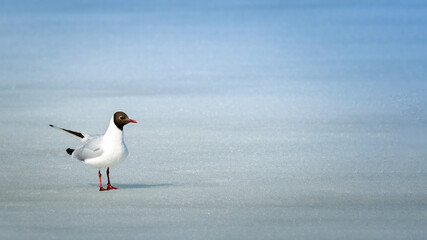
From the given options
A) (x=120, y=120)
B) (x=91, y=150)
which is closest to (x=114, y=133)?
(x=120, y=120)

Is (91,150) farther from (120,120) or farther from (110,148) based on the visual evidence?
(120,120)

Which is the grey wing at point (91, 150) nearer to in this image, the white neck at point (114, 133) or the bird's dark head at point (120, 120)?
the white neck at point (114, 133)

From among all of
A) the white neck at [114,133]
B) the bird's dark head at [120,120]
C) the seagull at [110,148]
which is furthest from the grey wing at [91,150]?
the bird's dark head at [120,120]

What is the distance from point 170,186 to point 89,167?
1120 mm

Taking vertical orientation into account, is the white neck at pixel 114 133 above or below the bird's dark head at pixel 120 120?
below

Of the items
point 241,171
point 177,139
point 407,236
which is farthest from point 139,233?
point 177,139

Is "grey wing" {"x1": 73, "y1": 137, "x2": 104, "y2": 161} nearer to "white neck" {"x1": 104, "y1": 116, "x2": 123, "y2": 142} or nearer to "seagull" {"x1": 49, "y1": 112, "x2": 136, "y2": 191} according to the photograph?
Result: "seagull" {"x1": 49, "y1": 112, "x2": 136, "y2": 191}

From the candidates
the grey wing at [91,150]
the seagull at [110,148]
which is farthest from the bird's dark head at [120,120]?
the grey wing at [91,150]

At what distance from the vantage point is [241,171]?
25.5ft

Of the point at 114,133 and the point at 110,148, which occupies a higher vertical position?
the point at 114,133

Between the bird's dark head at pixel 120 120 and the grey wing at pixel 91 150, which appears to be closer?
the bird's dark head at pixel 120 120

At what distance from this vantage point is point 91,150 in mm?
7242

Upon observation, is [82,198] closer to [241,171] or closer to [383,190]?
[241,171]

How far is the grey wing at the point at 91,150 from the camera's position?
7.18m
